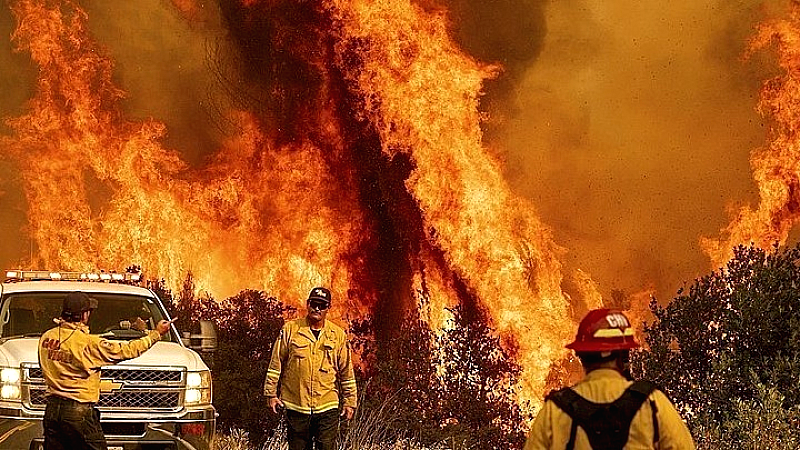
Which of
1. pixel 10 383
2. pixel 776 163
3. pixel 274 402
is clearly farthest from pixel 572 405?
pixel 776 163

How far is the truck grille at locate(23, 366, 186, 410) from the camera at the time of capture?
11164mm

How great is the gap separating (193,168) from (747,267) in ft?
46.9

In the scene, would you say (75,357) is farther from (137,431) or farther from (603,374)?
(603,374)

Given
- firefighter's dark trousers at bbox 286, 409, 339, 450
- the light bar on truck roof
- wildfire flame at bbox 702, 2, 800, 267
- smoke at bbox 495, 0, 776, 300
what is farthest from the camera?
smoke at bbox 495, 0, 776, 300

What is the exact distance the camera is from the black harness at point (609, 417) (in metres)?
5.16

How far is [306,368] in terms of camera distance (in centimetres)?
1091

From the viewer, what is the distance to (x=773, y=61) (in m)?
26.4

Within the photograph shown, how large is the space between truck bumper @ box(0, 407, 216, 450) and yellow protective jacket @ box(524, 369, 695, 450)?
6669mm

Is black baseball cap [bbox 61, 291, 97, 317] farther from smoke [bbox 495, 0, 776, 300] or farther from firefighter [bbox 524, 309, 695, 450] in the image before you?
smoke [bbox 495, 0, 776, 300]

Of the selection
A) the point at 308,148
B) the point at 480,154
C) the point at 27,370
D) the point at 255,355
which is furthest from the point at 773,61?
the point at 27,370

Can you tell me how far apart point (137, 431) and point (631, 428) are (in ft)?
23.0

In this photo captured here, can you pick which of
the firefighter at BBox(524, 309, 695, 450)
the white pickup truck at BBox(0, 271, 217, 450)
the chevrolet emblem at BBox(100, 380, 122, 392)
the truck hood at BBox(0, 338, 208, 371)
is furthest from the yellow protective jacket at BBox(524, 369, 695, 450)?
the truck hood at BBox(0, 338, 208, 371)

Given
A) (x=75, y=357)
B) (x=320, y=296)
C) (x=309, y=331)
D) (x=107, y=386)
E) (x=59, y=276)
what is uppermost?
(x=59, y=276)

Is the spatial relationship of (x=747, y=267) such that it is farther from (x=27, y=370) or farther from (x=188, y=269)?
(x=188, y=269)
